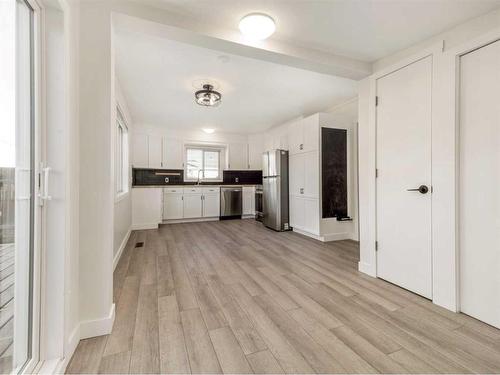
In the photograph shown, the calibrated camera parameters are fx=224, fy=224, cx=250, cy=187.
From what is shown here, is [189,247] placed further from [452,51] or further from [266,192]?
[452,51]

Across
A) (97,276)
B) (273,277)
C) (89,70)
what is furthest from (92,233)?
Answer: (273,277)

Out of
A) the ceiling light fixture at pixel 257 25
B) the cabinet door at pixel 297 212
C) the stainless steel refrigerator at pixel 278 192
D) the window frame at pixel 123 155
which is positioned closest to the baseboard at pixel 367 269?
the cabinet door at pixel 297 212

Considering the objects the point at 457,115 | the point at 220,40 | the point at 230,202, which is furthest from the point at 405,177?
the point at 230,202

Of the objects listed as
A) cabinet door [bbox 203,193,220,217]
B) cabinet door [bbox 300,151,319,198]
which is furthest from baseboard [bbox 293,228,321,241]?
cabinet door [bbox 203,193,220,217]

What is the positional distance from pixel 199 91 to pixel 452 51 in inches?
106

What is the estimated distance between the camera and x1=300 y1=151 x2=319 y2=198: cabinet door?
3.87 metres

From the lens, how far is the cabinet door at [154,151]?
17.9ft

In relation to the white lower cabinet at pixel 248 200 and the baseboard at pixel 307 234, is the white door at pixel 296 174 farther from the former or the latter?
the white lower cabinet at pixel 248 200

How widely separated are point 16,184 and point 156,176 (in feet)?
15.6

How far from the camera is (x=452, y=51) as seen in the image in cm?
179

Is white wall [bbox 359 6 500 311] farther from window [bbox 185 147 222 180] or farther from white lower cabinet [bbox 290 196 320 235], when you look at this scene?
window [bbox 185 147 222 180]

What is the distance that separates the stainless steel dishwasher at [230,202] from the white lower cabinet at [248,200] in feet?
0.43

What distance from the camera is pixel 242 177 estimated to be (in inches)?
260

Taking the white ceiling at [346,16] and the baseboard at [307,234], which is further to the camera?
the baseboard at [307,234]
